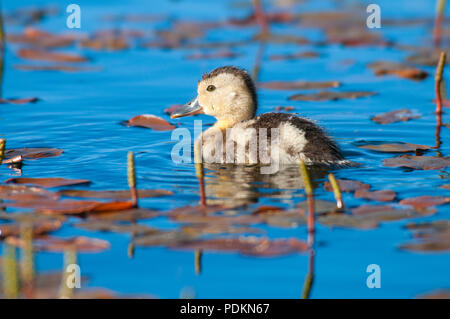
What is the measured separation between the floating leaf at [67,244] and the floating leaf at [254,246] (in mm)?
541

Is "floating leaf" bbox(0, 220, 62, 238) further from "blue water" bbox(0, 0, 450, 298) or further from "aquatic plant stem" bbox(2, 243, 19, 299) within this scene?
"aquatic plant stem" bbox(2, 243, 19, 299)

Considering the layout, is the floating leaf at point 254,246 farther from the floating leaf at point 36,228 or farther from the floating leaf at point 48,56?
the floating leaf at point 48,56

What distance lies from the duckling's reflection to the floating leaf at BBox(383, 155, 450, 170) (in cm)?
63

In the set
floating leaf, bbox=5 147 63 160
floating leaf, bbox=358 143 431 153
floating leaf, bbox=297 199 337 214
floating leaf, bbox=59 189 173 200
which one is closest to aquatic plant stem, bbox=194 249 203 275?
floating leaf, bbox=297 199 337 214

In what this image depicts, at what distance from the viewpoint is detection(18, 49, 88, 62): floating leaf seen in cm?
1207

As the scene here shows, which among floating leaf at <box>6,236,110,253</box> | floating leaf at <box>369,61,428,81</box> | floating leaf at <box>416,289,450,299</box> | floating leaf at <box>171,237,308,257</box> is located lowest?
floating leaf at <box>416,289,450,299</box>

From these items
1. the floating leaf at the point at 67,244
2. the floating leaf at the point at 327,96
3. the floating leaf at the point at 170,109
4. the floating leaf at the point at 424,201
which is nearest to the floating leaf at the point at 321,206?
the floating leaf at the point at 424,201

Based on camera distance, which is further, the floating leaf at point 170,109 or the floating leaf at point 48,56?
the floating leaf at point 48,56

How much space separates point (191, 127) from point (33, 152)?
84.4 inches

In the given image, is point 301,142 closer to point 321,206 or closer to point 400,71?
point 321,206

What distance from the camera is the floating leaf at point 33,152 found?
7.49m

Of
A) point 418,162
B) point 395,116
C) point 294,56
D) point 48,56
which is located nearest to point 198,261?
point 418,162

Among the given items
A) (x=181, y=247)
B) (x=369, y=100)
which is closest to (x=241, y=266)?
(x=181, y=247)
